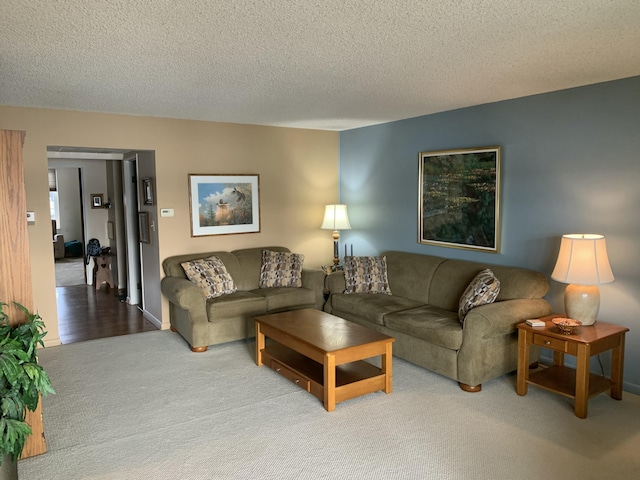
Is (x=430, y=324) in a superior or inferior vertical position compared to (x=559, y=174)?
inferior

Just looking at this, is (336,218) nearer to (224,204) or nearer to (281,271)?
(281,271)

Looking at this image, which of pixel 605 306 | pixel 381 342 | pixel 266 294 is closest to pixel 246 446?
pixel 381 342

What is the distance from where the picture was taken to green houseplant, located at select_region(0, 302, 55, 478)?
7.87ft

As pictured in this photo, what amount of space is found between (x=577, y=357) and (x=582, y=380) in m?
0.15

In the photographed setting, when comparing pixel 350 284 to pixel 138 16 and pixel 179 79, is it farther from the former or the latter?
pixel 138 16

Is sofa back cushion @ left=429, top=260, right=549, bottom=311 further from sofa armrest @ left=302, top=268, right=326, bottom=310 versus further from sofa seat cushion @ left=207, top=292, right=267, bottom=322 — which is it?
sofa seat cushion @ left=207, top=292, right=267, bottom=322

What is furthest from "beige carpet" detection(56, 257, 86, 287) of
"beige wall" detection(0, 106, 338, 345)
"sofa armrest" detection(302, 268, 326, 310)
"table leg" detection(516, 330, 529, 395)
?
"table leg" detection(516, 330, 529, 395)

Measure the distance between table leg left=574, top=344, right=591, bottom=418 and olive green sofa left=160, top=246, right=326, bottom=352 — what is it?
2780mm

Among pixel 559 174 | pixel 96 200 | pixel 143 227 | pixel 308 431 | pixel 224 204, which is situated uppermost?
pixel 559 174

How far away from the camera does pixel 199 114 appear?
5082mm

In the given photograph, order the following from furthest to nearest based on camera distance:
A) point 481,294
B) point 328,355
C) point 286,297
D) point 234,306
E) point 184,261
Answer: point 184,261, point 286,297, point 234,306, point 481,294, point 328,355

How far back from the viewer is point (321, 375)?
3.71 metres

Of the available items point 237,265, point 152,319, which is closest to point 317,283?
point 237,265

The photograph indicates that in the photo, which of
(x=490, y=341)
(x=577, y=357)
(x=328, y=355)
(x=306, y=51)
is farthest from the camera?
(x=490, y=341)
